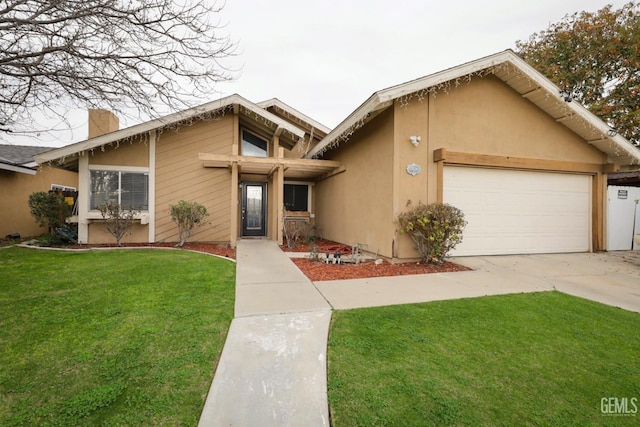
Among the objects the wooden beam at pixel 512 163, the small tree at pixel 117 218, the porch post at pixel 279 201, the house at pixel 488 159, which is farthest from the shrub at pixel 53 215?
A: the wooden beam at pixel 512 163

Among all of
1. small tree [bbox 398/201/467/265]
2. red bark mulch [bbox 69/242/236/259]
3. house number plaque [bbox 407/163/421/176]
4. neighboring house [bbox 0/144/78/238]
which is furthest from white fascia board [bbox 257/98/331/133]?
neighboring house [bbox 0/144/78/238]

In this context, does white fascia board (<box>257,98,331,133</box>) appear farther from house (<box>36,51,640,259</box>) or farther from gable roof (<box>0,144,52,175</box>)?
gable roof (<box>0,144,52,175</box>)

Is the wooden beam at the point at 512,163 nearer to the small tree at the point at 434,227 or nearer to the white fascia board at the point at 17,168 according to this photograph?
the small tree at the point at 434,227

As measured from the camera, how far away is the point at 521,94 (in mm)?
7781

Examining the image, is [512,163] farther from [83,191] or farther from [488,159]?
[83,191]

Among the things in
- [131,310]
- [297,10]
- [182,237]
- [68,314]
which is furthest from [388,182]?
[182,237]

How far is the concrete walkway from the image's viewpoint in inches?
77.2

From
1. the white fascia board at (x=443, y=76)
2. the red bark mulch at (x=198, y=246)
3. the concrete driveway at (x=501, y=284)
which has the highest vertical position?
the white fascia board at (x=443, y=76)

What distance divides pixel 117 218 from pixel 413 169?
8494 millimetres

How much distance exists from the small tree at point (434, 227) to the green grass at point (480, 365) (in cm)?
252

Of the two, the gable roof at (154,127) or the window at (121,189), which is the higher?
the gable roof at (154,127)

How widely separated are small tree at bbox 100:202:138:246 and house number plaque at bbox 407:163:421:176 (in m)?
8.19

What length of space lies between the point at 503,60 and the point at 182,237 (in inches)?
406

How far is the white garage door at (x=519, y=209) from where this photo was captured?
24.5 feet
